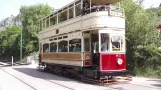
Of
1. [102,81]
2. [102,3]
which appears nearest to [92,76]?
[102,81]

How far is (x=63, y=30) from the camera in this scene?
18062 millimetres

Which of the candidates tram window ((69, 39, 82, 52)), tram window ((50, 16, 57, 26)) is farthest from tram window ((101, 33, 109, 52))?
tram window ((50, 16, 57, 26))

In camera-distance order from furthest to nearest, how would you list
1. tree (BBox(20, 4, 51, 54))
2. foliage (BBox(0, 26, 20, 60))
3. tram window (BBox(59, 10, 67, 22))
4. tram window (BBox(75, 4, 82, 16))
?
foliage (BBox(0, 26, 20, 60)), tree (BBox(20, 4, 51, 54)), tram window (BBox(59, 10, 67, 22)), tram window (BBox(75, 4, 82, 16))

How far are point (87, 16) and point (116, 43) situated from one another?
214cm

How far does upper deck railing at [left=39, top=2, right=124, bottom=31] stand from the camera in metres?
14.7

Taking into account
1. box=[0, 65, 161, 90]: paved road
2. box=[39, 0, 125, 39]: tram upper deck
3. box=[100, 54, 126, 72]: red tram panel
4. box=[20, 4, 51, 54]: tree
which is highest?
box=[20, 4, 51, 54]: tree

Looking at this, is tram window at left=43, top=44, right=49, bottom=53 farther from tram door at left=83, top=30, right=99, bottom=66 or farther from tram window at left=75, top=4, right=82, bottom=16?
tram door at left=83, top=30, right=99, bottom=66

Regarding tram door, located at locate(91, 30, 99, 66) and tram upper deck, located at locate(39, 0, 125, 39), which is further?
tram door, located at locate(91, 30, 99, 66)

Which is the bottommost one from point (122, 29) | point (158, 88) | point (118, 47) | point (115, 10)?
point (158, 88)

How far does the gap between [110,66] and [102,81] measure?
36.9 inches

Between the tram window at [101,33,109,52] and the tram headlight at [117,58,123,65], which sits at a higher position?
the tram window at [101,33,109,52]

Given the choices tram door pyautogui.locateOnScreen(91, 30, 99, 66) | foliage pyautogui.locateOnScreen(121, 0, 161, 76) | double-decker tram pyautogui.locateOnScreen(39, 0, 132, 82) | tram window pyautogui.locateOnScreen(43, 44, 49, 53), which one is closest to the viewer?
double-decker tram pyautogui.locateOnScreen(39, 0, 132, 82)

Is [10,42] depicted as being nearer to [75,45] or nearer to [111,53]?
[75,45]

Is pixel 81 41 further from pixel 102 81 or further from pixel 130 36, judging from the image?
pixel 130 36
